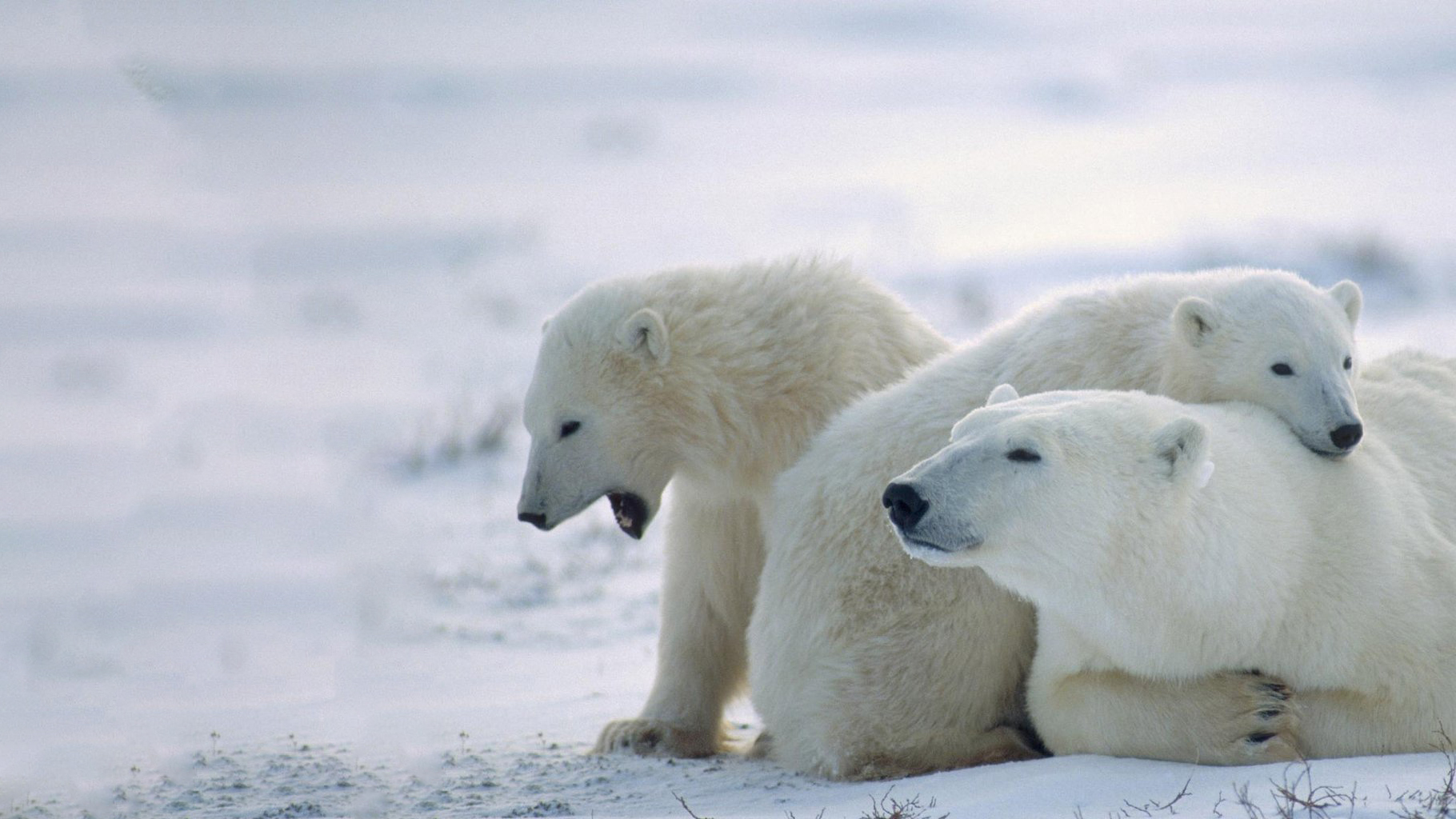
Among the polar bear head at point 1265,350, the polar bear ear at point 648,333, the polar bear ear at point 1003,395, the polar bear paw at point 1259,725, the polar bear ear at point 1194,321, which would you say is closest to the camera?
the polar bear paw at point 1259,725

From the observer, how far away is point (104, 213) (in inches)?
558

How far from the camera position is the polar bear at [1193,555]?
3.58m

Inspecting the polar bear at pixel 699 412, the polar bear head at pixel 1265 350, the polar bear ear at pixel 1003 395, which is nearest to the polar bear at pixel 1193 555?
the polar bear ear at pixel 1003 395

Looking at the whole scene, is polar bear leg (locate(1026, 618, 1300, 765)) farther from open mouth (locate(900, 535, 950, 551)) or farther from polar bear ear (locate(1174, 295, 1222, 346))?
polar bear ear (locate(1174, 295, 1222, 346))

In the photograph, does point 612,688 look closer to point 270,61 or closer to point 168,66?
point 168,66

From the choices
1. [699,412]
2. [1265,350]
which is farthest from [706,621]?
[1265,350]

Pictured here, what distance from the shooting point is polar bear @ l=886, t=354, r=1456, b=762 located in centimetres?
358

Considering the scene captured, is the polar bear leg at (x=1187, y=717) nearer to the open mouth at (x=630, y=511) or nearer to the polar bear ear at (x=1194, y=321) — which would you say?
the polar bear ear at (x=1194, y=321)

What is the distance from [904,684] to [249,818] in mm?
1926

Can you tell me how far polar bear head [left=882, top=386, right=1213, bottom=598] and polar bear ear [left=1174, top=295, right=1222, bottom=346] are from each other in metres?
0.77

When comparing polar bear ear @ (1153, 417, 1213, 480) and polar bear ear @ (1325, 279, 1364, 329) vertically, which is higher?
Answer: polar bear ear @ (1325, 279, 1364, 329)

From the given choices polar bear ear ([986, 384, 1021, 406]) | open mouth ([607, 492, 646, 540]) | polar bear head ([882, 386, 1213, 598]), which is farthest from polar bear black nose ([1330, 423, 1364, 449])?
open mouth ([607, 492, 646, 540])

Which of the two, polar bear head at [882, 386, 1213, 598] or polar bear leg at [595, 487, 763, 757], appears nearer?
polar bear head at [882, 386, 1213, 598]

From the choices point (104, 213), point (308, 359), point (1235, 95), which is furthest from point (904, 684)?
point (1235, 95)
